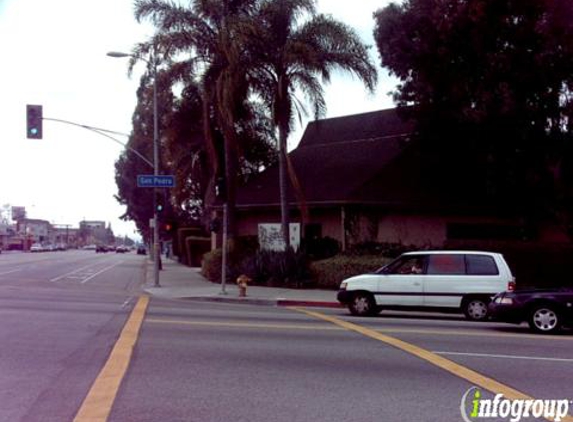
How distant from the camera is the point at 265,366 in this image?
976cm

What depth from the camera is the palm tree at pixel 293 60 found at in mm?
26594

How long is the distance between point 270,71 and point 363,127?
8.77 metres

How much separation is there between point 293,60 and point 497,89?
7.11 meters

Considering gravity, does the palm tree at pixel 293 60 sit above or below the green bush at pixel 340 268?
above

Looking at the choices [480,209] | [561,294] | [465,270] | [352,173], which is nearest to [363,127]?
[352,173]

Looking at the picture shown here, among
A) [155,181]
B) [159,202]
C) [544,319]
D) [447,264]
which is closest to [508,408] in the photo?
[544,319]

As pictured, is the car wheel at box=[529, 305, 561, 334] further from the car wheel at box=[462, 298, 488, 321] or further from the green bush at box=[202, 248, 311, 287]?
the green bush at box=[202, 248, 311, 287]

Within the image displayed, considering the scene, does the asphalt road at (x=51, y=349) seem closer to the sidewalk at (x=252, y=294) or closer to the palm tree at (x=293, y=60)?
the sidewalk at (x=252, y=294)

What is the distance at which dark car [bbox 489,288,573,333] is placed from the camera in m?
14.1

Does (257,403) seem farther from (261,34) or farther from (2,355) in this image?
(261,34)

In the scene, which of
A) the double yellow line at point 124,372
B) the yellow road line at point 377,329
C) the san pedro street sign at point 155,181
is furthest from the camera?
the san pedro street sign at point 155,181

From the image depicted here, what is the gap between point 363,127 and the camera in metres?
34.9

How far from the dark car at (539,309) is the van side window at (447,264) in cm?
273

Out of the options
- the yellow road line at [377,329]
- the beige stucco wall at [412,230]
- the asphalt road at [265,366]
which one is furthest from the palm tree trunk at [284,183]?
the yellow road line at [377,329]
